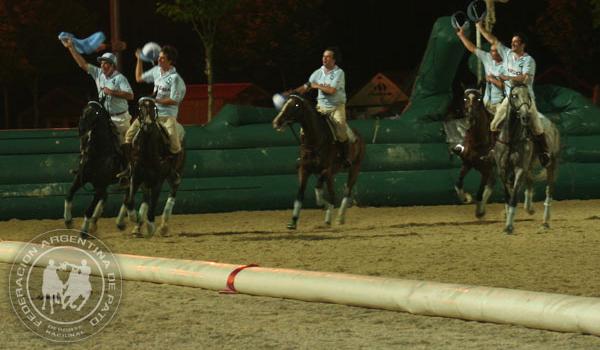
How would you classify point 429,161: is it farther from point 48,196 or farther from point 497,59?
point 48,196

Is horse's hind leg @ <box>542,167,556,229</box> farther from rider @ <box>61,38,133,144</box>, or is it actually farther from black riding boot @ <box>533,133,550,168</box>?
rider @ <box>61,38,133,144</box>

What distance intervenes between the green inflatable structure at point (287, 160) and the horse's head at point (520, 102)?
17.8 feet

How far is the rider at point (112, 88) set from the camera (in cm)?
1767

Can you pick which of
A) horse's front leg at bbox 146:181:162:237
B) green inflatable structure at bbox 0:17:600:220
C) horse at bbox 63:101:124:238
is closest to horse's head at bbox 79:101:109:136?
horse at bbox 63:101:124:238

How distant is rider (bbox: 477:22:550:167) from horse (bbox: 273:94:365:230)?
8.15 feet

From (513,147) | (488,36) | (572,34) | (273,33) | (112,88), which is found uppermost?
(488,36)

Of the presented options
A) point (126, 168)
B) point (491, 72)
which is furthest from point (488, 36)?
point (126, 168)

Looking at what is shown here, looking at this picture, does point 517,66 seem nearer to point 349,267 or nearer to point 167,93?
point 167,93

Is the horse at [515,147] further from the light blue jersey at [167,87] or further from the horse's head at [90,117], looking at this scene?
the horse's head at [90,117]

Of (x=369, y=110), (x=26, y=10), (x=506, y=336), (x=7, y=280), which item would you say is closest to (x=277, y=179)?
(x=7, y=280)

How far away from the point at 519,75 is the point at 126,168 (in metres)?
5.42

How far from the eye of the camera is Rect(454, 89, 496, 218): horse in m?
19.2

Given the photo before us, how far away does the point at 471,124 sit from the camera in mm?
19406

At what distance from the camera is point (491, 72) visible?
18.7 meters
